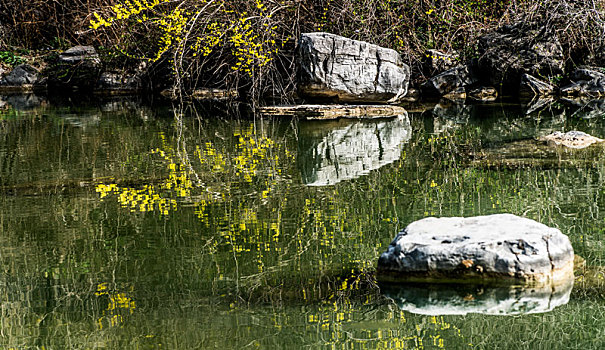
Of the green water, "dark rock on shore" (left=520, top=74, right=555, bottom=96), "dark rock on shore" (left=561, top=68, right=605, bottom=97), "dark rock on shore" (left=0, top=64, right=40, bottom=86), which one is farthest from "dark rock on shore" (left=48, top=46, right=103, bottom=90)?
"dark rock on shore" (left=561, top=68, right=605, bottom=97)

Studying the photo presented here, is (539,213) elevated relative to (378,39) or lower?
lower

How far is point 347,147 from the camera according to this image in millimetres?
8766

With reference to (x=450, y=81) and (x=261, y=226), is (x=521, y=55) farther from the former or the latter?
(x=261, y=226)

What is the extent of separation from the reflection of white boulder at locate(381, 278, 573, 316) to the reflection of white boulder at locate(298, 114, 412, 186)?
9.56 ft

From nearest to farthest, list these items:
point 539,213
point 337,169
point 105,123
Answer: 1. point 539,213
2. point 337,169
3. point 105,123

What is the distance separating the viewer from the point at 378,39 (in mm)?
14281

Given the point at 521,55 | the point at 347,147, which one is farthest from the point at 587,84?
the point at 347,147

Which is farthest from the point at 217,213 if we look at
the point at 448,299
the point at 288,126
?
the point at 288,126

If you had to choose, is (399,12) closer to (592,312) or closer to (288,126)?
(288,126)

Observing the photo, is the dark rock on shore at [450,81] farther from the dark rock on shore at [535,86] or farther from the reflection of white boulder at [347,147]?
the reflection of white boulder at [347,147]

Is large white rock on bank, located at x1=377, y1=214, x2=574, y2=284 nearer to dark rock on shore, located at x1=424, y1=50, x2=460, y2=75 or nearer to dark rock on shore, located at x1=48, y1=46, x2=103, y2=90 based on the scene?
dark rock on shore, located at x1=424, y1=50, x2=460, y2=75

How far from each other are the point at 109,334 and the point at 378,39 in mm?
11462

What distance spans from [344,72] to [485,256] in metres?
8.85

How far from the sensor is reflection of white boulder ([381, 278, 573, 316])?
12.1 ft
